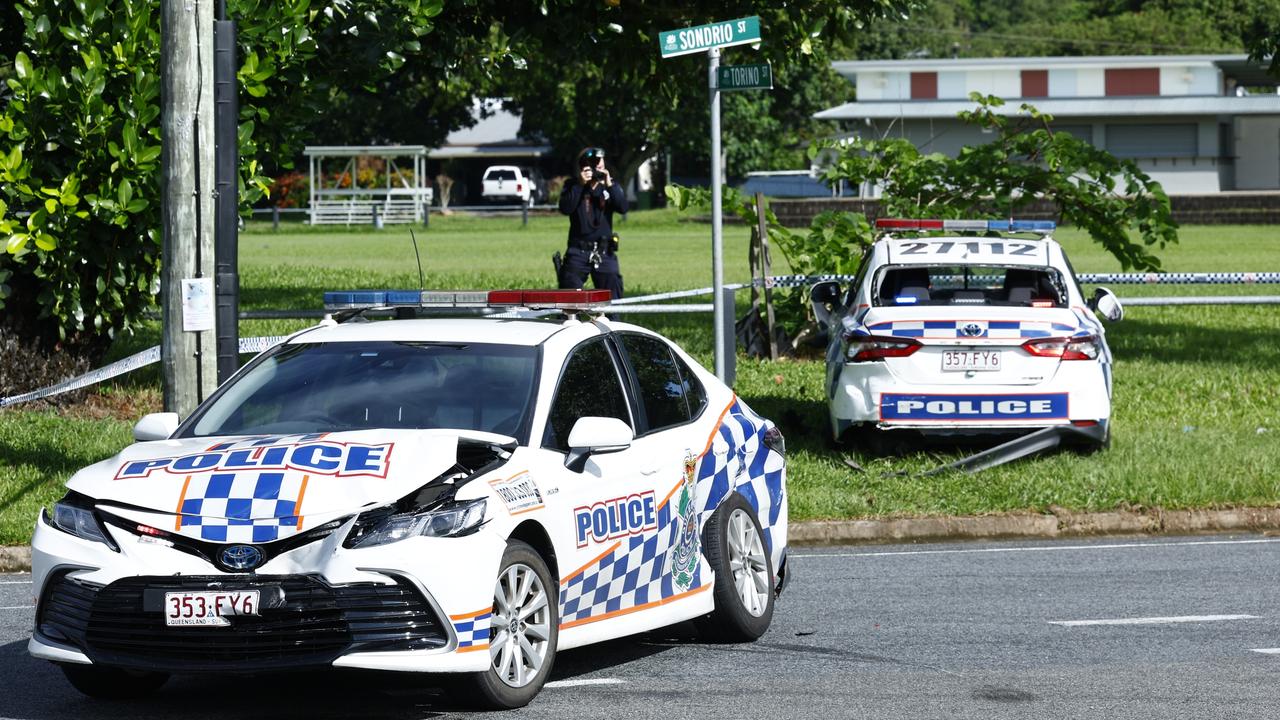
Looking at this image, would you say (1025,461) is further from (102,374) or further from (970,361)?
(102,374)

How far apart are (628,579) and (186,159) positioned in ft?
16.0

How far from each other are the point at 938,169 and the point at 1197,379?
361 centimetres

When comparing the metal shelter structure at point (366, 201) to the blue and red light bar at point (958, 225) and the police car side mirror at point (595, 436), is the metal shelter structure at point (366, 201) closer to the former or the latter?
the blue and red light bar at point (958, 225)

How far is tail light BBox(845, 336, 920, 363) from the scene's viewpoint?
1292 cm

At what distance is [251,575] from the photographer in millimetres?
6203

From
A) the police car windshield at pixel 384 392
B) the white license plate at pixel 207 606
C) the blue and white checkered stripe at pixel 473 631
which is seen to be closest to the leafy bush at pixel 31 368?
the police car windshield at pixel 384 392

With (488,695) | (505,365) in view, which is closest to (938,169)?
(505,365)

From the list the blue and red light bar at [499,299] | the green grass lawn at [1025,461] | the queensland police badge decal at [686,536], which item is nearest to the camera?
the queensland police badge decal at [686,536]

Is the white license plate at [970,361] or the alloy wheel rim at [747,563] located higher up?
the white license plate at [970,361]

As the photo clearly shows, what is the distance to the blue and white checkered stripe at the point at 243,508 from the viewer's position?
6234 mm

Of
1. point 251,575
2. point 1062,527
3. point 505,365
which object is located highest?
point 505,365

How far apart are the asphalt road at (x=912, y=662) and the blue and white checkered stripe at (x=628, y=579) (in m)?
0.32

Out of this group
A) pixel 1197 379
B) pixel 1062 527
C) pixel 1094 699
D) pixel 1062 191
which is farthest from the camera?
pixel 1062 191

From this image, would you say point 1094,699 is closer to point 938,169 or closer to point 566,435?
point 566,435
